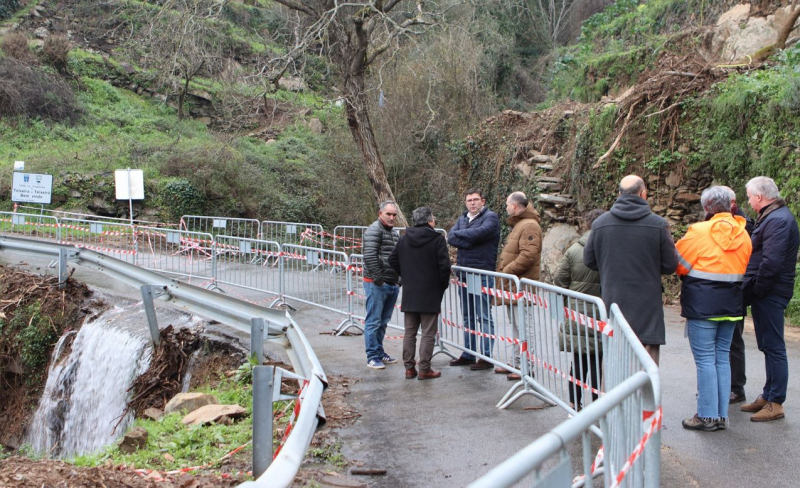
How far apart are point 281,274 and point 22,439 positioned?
15.8 feet

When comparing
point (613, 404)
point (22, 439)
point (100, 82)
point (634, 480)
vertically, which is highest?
point (100, 82)

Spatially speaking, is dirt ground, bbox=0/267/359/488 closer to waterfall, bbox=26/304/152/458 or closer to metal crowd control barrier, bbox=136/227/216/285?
waterfall, bbox=26/304/152/458

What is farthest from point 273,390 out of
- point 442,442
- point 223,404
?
point 223,404

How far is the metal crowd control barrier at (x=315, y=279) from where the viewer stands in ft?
37.0

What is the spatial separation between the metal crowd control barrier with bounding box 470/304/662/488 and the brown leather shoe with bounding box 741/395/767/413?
304 cm

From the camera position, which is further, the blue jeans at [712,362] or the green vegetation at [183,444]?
the green vegetation at [183,444]

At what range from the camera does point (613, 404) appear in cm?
273

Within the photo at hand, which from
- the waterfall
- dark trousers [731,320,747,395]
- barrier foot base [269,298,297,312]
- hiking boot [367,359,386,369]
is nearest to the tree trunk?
barrier foot base [269,298,297,312]

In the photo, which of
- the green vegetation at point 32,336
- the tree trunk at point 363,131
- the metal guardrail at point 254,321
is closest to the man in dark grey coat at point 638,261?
the metal guardrail at point 254,321

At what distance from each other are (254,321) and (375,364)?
270cm

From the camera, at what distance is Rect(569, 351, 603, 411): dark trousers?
5449 mm

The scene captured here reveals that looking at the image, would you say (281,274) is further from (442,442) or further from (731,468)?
(731,468)

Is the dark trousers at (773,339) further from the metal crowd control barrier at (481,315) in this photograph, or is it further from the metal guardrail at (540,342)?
the metal crowd control barrier at (481,315)

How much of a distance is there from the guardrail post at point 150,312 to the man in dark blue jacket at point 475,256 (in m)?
3.84
